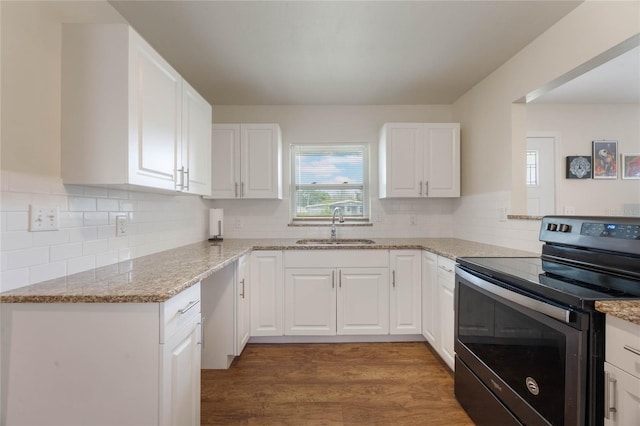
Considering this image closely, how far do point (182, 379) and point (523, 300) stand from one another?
1449 millimetres

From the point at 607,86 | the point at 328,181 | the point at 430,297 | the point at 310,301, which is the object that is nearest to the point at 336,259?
the point at 310,301

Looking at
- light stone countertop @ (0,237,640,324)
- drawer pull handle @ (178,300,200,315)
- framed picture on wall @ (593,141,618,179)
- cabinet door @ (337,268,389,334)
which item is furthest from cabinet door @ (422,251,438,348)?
framed picture on wall @ (593,141,618,179)

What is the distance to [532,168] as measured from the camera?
11.0 feet

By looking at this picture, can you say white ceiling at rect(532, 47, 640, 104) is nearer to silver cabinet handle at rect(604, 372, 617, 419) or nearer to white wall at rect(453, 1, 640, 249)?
Result: white wall at rect(453, 1, 640, 249)

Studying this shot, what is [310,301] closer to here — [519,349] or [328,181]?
[328,181]

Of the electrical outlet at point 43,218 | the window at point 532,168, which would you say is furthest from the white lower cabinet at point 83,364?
the window at point 532,168

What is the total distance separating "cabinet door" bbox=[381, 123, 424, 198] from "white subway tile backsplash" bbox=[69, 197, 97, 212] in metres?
2.30

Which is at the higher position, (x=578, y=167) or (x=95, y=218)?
(x=578, y=167)

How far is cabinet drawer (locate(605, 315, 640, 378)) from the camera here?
32.5 inches

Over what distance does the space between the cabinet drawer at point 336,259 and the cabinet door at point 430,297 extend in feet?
1.08

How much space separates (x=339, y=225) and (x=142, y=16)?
232 cm

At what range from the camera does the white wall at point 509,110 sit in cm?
153

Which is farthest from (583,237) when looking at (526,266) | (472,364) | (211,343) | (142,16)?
(142,16)

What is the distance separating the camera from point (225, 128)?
111 inches
